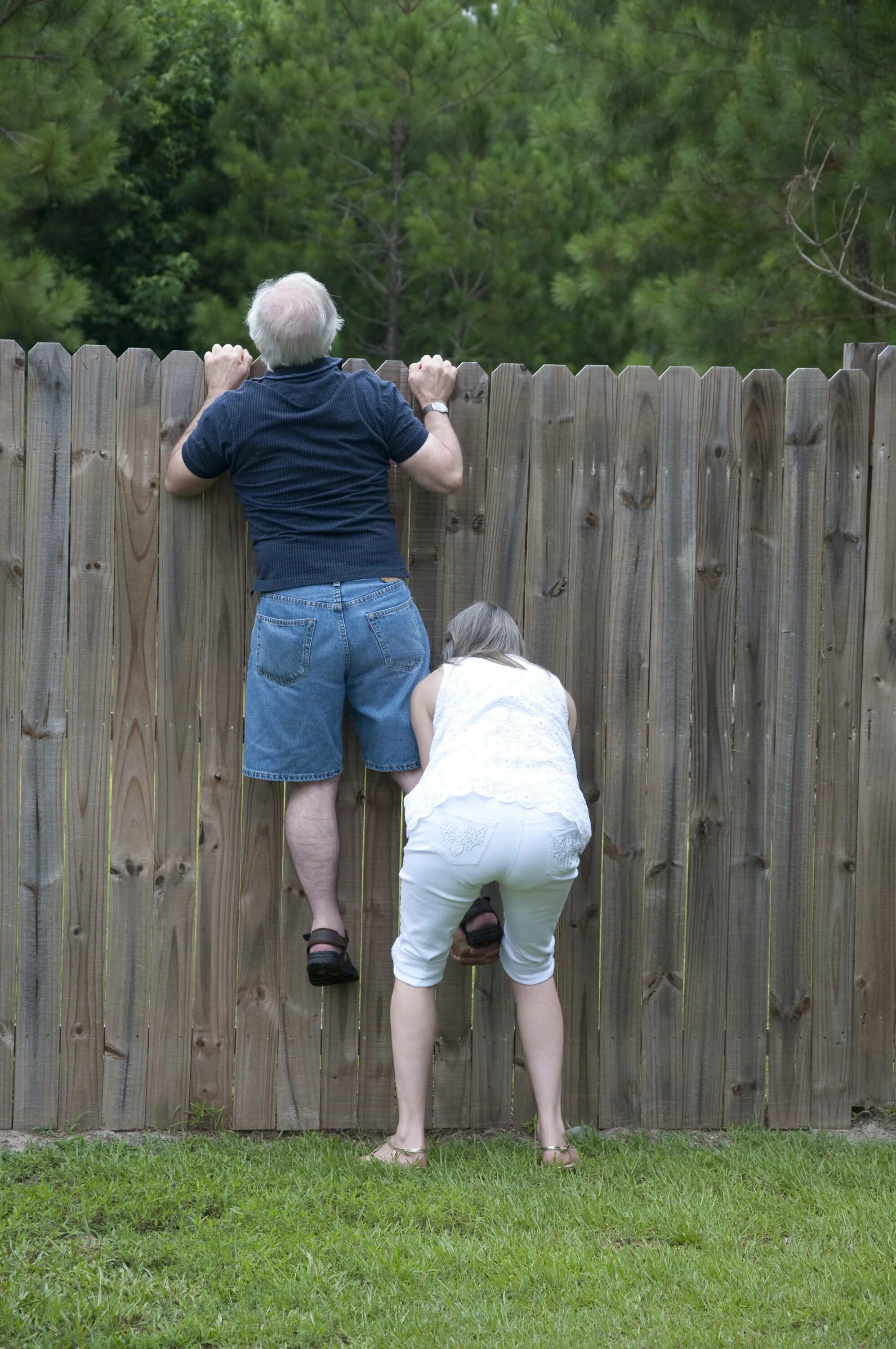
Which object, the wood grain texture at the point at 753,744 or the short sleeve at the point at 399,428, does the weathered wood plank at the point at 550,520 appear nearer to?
the short sleeve at the point at 399,428

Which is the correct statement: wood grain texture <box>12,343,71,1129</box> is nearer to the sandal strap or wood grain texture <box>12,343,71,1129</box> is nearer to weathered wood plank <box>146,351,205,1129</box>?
weathered wood plank <box>146,351,205,1129</box>

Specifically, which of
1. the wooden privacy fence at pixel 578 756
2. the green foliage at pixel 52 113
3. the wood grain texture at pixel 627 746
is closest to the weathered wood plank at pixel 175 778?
the wooden privacy fence at pixel 578 756

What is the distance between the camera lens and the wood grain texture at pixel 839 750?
3951 mm

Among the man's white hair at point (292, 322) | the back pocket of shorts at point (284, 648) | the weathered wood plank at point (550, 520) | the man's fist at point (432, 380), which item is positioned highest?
the man's white hair at point (292, 322)

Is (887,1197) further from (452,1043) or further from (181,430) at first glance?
(181,430)

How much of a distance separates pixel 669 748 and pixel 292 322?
1592 mm

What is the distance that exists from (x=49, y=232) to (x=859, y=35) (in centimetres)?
1122

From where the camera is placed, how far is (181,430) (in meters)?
3.75

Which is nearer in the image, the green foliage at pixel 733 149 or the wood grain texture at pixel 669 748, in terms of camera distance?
the wood grain texture at pixel 669 748

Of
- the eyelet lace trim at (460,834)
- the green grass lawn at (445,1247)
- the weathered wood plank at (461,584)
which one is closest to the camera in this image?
the green grass lawn at (445,1247)

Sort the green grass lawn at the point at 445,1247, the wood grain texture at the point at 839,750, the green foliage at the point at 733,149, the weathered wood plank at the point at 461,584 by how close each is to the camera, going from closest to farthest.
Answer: the green grass lawn at the point at 445,1247 < the weathered wood plank at the point at 461,584 < the wood grain texture at the point at 839,750 < the green foliage at the point at 733,149

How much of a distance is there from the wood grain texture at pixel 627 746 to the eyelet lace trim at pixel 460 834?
0.71 metres

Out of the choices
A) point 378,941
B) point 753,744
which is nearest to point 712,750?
point 753,744

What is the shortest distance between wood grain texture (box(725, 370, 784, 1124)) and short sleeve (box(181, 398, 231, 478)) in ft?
4.83
